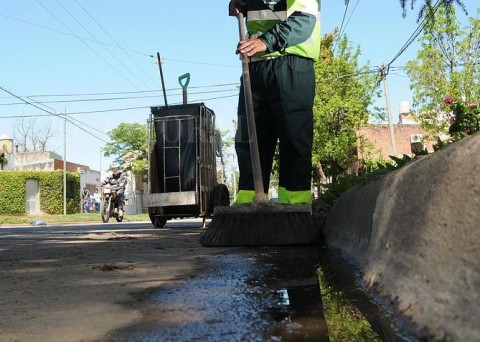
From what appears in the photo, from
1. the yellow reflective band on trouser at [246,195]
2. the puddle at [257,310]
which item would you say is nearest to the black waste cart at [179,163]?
the yellow reflective band on trouser at [246,195]

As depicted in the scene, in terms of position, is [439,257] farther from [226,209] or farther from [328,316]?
[226,209]

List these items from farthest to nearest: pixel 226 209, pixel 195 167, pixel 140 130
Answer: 1. pixel 140 130
2. pixel 195 167
3. pixel 226 209

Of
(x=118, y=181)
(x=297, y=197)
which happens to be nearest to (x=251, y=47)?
(x=297, y=197)

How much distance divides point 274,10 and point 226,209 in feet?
6.09

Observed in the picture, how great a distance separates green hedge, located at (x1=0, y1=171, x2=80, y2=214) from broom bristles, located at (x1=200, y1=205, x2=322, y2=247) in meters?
33.1

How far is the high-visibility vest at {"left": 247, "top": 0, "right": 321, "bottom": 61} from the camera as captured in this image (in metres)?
4.34

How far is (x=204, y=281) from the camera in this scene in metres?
2.47

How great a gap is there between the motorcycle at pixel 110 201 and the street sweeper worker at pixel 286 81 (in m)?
11.5

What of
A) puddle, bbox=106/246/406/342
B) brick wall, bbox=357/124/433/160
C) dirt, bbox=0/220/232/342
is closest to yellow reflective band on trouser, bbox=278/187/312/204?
dirt, bbox=0/220/232/342

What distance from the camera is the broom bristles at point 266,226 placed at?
154 inches

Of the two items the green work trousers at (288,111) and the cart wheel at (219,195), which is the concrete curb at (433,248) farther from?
the cart wheel at (219,195)

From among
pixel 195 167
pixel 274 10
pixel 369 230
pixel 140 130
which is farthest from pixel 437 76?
pixel 140 130

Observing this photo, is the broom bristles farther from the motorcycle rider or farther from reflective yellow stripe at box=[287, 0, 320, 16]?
the motorcycle rider

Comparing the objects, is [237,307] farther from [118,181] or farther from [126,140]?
[126,140]
